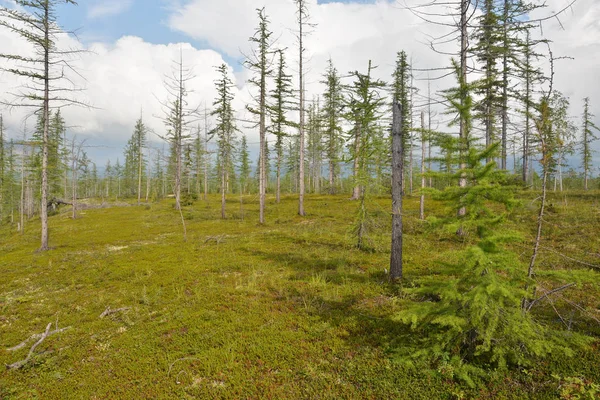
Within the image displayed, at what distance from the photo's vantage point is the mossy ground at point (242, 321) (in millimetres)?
4645

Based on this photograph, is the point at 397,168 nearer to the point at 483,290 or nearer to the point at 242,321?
the point at 483,290

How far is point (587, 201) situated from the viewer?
18781mm

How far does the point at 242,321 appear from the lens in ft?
22.7

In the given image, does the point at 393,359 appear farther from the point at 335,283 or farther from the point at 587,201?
the point at 587,201

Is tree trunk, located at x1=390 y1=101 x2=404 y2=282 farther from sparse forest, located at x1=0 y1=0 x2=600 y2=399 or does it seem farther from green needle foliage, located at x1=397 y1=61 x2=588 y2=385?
green needle foliage, located at x1=397 y1=61 x2=588 y2=385

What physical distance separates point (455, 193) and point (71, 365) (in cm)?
827

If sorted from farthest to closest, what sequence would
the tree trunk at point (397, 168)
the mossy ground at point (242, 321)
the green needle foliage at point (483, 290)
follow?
the tree trunk at point (397, 168), the mossy ground at point (242, 321), the green needle foliage at point (483, 290)

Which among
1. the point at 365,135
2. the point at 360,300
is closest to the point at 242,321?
the point at 360,300

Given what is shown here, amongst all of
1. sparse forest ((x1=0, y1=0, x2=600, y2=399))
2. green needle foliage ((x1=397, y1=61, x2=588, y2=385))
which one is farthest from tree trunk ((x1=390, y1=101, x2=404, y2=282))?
green needle foliage ((x1=397, y1=61, x2=588, y2=385))

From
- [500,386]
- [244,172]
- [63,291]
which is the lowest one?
[63,291]

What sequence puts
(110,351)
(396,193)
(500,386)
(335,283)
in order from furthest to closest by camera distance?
(335,283)
(396,193)
(110,351)
(500,386)

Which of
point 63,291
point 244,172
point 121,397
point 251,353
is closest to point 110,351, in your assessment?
point 121,397

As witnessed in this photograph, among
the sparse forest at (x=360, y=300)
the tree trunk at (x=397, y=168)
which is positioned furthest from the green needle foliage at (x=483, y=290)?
the tree trunk at (x=397, y=168)

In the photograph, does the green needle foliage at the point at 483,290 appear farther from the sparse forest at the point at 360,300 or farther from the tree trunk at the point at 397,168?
the tree trunk at the point at 397,168
